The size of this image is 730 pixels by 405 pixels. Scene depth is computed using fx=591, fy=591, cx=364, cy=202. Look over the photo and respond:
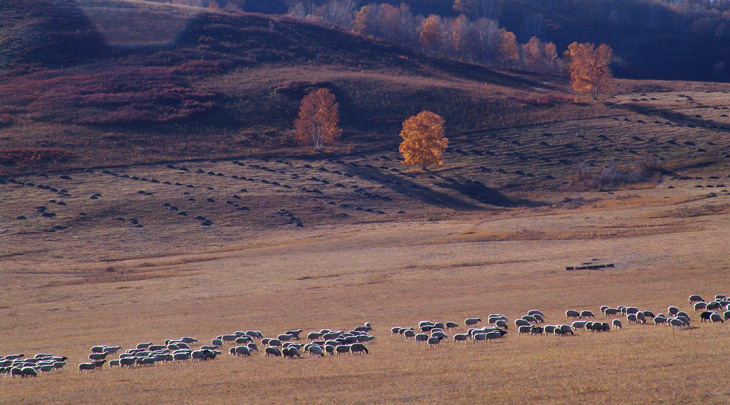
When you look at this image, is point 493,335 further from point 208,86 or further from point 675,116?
point 208,86

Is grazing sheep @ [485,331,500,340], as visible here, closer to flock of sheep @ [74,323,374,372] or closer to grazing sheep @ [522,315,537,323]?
grazing sheep @ [522,315,537,323]

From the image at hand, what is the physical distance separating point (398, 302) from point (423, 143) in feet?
181

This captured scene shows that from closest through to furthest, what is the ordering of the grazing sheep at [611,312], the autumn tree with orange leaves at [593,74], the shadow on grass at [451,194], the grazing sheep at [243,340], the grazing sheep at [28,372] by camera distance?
the grazing sheep at [28,372]
the grazing sheep at [243,340]
the grazing sheep at [611,312]
the shadow on grass at [451,194]
the autumn tree with orange leaves at [593,74]

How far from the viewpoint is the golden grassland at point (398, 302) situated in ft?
57.6

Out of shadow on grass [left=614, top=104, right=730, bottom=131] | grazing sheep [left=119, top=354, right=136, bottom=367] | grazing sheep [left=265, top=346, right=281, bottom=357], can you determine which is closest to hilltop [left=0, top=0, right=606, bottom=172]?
shadow on grass [left=614, top=104, right=730, bottom=131]

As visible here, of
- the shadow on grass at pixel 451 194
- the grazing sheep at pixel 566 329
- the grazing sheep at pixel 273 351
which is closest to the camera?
the grazing sheep at pixel 273 351

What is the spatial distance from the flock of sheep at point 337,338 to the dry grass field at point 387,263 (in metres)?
0.84

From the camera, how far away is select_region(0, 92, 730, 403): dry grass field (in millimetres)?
18438

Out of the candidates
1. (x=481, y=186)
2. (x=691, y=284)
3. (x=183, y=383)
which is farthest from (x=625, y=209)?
(x=183, y=383)

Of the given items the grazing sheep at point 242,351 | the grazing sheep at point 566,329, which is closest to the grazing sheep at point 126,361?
the grazing sheep at point 242,351

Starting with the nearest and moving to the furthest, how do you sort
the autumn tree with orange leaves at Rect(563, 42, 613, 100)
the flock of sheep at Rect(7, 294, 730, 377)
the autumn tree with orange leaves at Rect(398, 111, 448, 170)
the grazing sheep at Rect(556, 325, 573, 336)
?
the flock of sheep at Rect(7, 294, 730, 377) < the grazing sheep at Rect(556, 325, 573, 336) < the autumn tree with orange leaves at Rect(398, 111, 448, 170) < the autumn tree with orange leaves at Rect(563, 42, 613, 100)

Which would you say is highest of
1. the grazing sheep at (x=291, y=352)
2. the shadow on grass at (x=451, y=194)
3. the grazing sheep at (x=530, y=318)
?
the grazing sheep at (x=530, y=318)

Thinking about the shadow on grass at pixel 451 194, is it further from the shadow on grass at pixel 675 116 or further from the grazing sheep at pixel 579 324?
the grazing sheep at pixel 579 324

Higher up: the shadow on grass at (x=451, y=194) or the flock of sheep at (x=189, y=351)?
the flock of sheep at (x=189, y=351)
